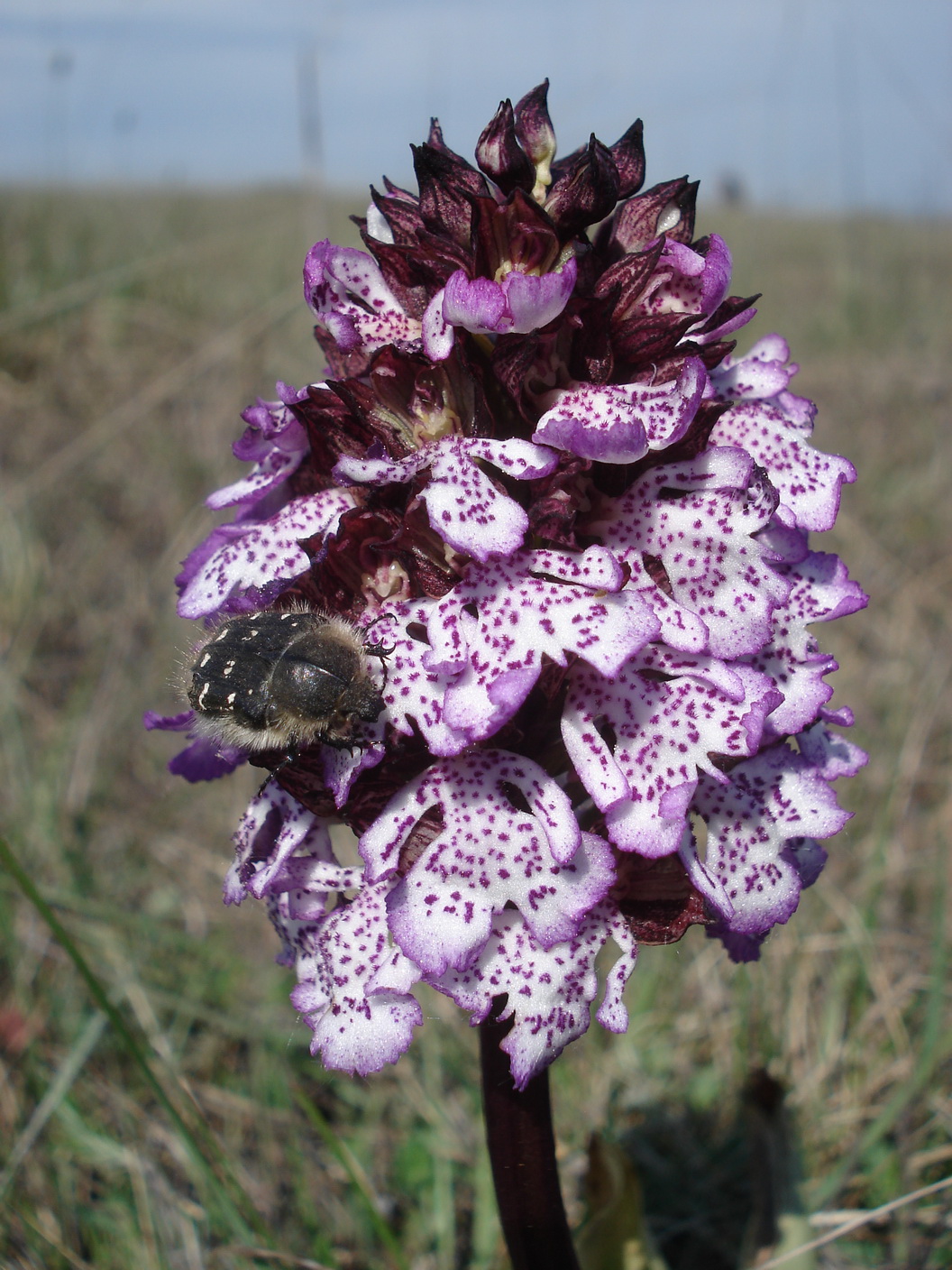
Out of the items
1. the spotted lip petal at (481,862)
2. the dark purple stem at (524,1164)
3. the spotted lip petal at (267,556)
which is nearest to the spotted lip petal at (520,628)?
the spotted lip petal at (481,862)

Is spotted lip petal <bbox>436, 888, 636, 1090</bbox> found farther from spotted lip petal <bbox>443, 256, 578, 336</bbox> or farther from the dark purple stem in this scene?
spotted lip petal <bbox>443, 256, 578, 336</bbox>

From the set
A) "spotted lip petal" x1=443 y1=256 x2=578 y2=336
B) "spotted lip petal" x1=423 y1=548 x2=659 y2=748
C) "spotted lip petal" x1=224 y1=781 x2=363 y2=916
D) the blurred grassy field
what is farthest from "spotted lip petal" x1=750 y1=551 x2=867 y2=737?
the blurred grassy field

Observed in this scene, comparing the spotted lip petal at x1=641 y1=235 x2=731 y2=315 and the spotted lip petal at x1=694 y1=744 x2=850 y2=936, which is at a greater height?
the spotted lip petal at x1=641 y1=235 x2=731 y2=315

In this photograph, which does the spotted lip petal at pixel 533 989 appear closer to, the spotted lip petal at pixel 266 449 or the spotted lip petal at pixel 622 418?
the spotted lip petal at pixel 622 418

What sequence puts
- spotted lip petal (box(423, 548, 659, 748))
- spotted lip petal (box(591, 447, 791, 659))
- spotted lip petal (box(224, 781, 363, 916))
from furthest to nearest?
spotted lip petal (box(224, 781, 363, 916))
spotted lip petal (box(591, 447, 791, 659))
spotted lip petal (box(423, 548, 659, 748))

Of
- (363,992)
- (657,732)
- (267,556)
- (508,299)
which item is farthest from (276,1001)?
(508,299)

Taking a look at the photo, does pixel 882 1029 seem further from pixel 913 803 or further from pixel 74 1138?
pixel 74 1138

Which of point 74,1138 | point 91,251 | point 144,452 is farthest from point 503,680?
point 91,251
